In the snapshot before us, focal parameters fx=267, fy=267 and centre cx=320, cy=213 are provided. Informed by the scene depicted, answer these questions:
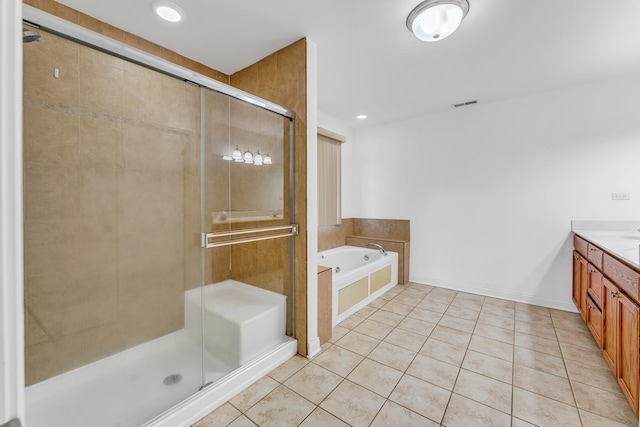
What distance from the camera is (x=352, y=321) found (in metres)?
2.75

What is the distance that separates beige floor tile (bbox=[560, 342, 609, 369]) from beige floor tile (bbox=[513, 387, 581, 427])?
2.16ft

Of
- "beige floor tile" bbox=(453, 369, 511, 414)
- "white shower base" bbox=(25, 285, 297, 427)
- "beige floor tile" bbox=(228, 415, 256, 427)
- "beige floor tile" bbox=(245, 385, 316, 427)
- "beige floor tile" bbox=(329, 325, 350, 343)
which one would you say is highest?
"white shower base" bbox=(25, 285, 297, 427)

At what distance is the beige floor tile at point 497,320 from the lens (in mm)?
2615

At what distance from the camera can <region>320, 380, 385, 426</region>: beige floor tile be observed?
5.03ft

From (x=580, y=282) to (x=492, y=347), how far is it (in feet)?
4.04

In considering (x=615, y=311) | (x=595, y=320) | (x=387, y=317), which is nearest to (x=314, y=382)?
(x=387, y=317)

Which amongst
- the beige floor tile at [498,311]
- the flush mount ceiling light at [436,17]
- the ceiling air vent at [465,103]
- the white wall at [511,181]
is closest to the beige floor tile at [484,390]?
the beige floor tile at [498,311]

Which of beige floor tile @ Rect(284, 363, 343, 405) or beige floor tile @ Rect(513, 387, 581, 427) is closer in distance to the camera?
beige floor tile @ Rect(513, 387, 581, 427)

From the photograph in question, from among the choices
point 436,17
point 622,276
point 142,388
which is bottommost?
point 142,388

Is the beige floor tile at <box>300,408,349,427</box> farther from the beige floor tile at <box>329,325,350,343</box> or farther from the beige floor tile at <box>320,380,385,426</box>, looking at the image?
the beige floor tile at <box>329,325,350,343</box>

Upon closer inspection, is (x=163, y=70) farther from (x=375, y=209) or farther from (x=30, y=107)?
(x=375, y=209)

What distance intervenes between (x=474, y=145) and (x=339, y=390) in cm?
324

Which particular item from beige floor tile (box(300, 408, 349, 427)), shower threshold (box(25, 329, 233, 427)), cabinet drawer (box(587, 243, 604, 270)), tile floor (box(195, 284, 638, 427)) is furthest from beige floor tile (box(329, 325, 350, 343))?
cabinet drawer (box(587, 243, 604, 270))

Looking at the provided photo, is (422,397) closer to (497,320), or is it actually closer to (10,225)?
(497,320)
